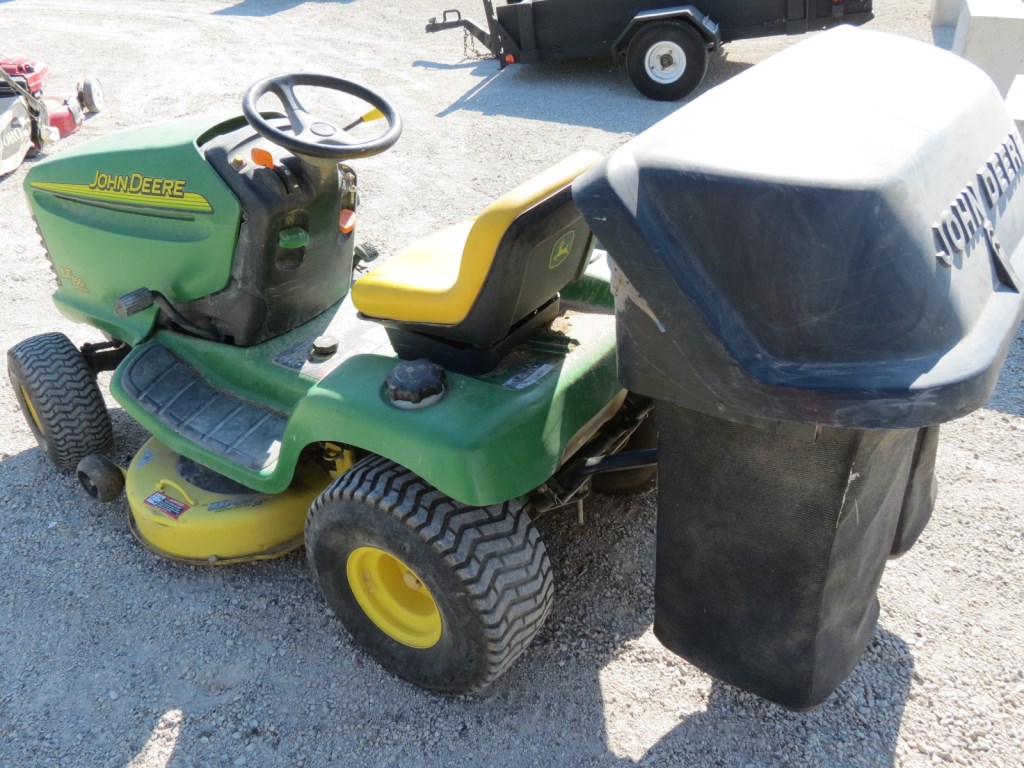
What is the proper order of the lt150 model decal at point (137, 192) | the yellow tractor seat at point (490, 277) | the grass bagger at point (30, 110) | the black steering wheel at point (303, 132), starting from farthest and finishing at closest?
the grass bagger at point (30, 110) → the lt150 model decal at point (137, 192) → the black steering wheel at point (303, 132) → the yellow tractor seat at point (490, 277)

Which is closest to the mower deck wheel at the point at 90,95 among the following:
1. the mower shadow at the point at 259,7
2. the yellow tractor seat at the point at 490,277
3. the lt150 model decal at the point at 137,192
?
the mower shadow at the point at 259,7

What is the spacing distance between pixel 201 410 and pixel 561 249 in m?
1.40

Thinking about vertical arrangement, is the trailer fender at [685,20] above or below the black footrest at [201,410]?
above

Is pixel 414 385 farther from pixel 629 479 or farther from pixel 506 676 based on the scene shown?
pixel 629 479

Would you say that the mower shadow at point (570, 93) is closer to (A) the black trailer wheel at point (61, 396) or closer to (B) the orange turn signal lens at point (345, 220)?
(B) the orange turn signal lens at point (345, 220)

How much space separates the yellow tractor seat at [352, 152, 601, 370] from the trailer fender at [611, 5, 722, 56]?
5.34 meters

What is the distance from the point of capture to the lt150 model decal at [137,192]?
9.94ft

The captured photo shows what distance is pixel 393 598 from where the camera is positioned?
2619 mm

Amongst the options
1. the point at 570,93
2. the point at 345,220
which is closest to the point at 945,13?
the point at 570,93

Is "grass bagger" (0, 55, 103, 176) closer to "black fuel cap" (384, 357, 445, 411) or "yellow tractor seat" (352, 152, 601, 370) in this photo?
"yellow tractor seat" (352, 152, 601, 370)

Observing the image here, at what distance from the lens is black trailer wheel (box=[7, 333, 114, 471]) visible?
131 inches

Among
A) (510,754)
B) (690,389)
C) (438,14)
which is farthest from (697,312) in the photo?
(438,14)

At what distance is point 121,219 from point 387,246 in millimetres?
2178

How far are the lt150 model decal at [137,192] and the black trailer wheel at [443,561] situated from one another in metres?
1.19
